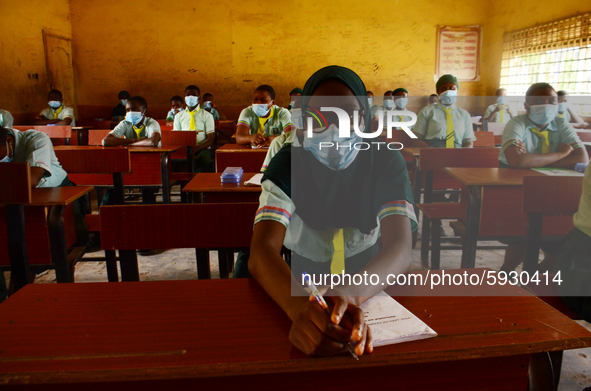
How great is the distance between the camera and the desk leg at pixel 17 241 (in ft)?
5.61

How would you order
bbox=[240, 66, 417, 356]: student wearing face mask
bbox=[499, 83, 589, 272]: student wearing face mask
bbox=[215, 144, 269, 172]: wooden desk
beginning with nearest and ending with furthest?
bbox=[240, 66, 417, 356]: student wearing face mask < bbox=[499, 83, 589, 272]: student wearing face mask < bbox=[215, 144, 269, 172]: wooden desk

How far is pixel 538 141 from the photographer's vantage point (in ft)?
8.87

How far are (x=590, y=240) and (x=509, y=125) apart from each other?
145 cm

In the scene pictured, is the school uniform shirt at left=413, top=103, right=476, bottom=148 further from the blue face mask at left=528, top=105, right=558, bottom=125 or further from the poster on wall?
the poster on wall

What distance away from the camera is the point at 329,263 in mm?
1227

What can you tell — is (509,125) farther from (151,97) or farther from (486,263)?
(151,97)

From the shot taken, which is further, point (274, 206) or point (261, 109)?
point (261, 109)

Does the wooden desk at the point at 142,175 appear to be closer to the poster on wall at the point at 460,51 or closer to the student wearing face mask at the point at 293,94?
the student wearing face mask at the point at 293,94

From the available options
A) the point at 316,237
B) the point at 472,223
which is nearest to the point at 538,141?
the point at 472,223

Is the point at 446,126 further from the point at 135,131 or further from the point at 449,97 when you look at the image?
the point at 135,131

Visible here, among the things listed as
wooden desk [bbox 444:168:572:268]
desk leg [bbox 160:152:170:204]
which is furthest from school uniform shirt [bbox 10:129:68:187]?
wooden desk [bbox 444:168:572:268]

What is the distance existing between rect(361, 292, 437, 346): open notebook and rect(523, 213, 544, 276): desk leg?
1230 mm

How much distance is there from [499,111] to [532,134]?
6.13m

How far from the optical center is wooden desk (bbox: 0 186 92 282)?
1843 millimetres
